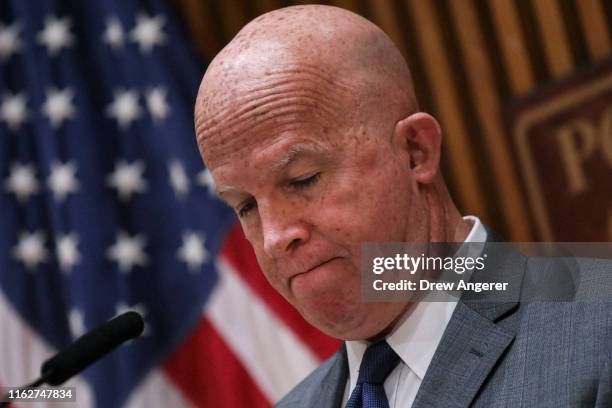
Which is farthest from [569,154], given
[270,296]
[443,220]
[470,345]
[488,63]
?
[470,345]

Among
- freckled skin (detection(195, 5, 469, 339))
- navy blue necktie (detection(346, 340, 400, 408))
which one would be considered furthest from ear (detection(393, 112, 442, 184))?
navy blue necktie (detection(346, 340, 400, 408))

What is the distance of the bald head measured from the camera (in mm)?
1779

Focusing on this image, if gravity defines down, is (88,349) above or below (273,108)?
below

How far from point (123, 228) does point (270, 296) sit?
0.73m

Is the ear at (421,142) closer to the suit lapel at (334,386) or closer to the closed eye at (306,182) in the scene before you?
the closed eye at (306,182)

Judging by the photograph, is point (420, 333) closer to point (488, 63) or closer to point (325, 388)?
point (325, 388)

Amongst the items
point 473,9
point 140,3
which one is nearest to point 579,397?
point 473,9

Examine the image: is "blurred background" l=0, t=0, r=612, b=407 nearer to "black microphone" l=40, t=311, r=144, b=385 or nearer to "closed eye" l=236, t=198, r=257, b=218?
"closed eye" l=236, t=198, r=257, b=218

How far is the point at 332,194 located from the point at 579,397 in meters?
0.58

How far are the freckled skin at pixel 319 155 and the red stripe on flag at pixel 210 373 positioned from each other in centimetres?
198

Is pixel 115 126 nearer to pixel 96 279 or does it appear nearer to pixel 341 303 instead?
pixel 96 279

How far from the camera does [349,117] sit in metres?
1.80

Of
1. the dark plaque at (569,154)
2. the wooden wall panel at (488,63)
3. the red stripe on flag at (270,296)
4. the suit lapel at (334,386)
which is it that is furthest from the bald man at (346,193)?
the red stripe on flag at (270,296)

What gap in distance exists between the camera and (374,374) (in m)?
1.86
